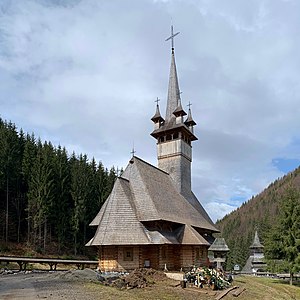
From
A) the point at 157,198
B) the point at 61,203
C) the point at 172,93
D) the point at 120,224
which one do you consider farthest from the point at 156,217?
the point at 61,203

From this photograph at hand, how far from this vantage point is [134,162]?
2978 cm

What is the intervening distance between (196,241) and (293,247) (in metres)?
9.28

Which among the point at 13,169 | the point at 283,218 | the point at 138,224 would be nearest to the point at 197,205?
the point at 283,218

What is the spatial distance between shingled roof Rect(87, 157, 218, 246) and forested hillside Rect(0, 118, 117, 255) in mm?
19000

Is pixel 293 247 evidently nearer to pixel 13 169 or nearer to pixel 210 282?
pixel 210 282

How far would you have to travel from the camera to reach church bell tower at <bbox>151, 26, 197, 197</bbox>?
116 ft

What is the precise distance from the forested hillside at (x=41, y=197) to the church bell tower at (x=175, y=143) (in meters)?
17.2

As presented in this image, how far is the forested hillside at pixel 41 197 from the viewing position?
148 feet

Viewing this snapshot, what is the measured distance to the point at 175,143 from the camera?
35562 mm

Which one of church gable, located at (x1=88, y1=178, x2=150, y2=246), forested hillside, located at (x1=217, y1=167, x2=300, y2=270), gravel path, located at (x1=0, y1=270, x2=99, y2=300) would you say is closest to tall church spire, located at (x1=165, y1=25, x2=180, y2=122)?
church gable, located at (x1=88, y1=178, x2=150, y2=246)

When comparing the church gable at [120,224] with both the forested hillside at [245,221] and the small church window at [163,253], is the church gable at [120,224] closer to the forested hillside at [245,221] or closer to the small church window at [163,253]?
the small church window at [163,253]

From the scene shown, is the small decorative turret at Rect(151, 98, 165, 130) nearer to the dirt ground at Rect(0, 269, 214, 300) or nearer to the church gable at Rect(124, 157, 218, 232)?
the church gable at Rect(124, 157, 218, 232)

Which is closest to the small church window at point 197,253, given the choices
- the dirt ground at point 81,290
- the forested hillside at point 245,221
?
the dirt ground at point 81,290

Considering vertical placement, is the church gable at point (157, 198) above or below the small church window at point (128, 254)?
above
